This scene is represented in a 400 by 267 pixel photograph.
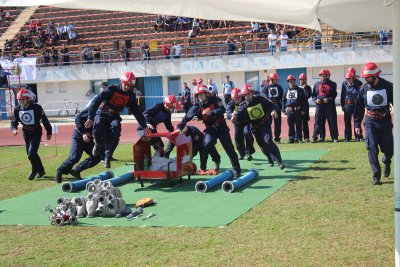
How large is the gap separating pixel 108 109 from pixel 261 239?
6215 mm

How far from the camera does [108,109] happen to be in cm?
1387

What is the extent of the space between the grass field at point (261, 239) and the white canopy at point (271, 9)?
11.1ft

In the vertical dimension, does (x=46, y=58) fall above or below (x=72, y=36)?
below

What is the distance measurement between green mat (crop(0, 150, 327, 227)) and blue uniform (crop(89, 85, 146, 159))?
1294mm

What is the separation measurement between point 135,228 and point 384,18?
569 cm

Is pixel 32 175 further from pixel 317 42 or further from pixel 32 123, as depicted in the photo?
pixel 317 42

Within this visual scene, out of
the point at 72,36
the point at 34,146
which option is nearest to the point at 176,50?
the point at 72,36

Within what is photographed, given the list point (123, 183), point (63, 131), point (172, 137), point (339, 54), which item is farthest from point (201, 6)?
point (339, 54)

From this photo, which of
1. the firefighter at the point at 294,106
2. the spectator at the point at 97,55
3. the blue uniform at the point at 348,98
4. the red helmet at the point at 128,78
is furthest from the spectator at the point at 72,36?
the red helmet at the point at 128,78

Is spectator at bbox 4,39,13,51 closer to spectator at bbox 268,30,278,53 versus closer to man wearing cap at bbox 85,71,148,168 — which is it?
spectator at bbox 268,30,278,53

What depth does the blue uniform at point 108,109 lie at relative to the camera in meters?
13.4

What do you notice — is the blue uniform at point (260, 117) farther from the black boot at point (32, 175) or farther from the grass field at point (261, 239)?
the black boot at point (32, 175)

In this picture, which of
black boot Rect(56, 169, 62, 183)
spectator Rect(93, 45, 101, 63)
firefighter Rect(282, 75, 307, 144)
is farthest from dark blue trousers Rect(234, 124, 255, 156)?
spectator Rect(93, 45, 101, 63)

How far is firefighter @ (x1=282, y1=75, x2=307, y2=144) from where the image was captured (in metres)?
20.1
